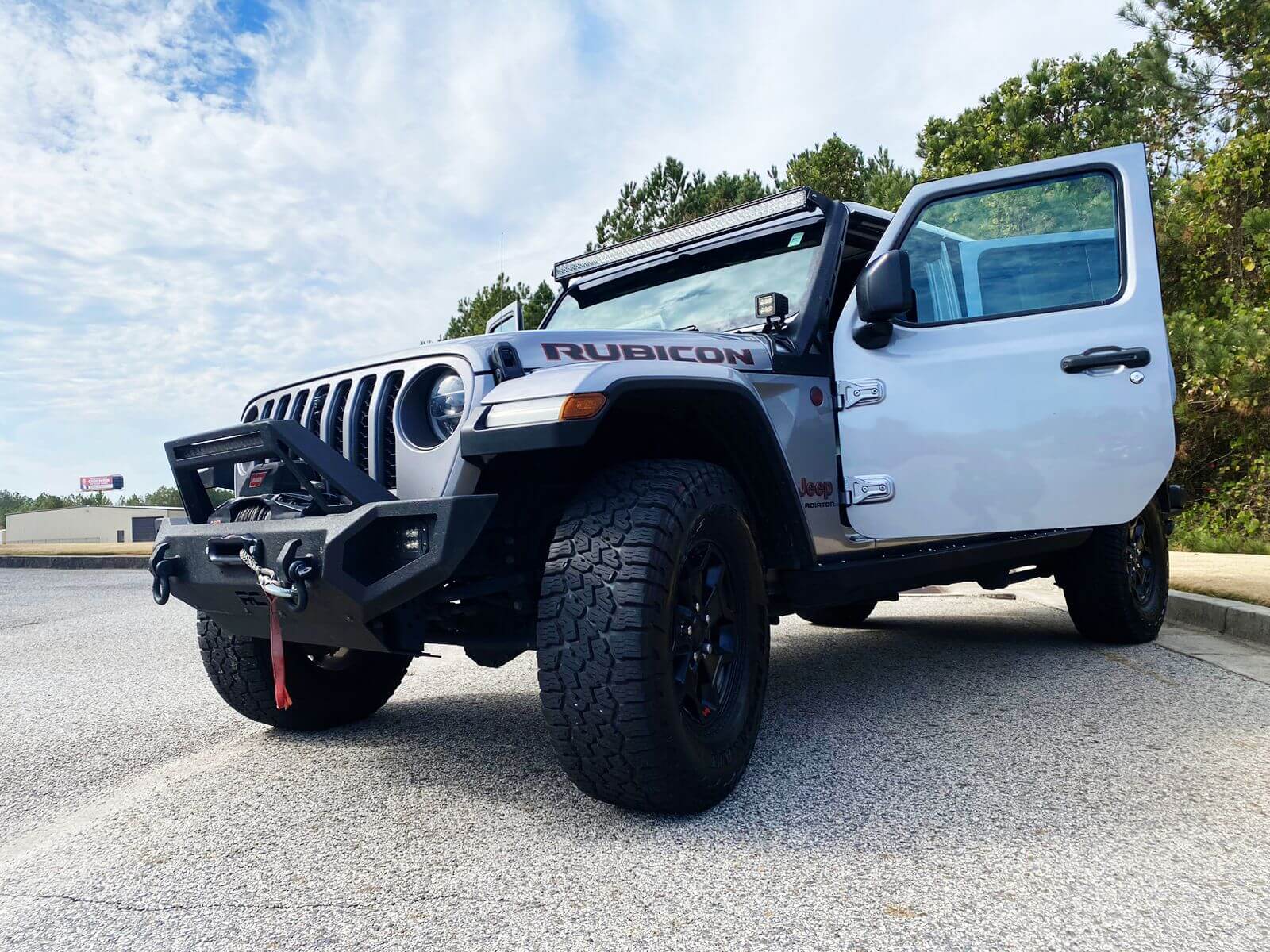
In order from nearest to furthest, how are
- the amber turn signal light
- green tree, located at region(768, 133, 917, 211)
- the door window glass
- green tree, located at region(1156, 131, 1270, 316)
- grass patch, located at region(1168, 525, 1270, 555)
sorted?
the amber turn signal light → the door window glass → grass patch, located at region(1168, 525, 1270, 555) → green tree, located at region(1156, 131, 1270, 316) → green tree, located at region(768, 133, 917, 211)

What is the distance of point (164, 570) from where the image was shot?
289 cm

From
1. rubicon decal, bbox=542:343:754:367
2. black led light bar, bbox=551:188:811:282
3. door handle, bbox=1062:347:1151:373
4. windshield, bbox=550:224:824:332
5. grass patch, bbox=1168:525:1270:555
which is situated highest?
black led light bar, bbox=551:188:811:282

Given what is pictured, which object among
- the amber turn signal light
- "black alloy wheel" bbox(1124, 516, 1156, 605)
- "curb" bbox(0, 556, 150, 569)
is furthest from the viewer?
"curb" bbox(0, 556, 150, 569)

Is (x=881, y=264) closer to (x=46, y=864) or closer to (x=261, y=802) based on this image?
(x=261, y=802)

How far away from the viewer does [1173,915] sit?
1981mm

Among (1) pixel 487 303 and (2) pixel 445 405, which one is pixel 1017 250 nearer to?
(2) pixel 445 405

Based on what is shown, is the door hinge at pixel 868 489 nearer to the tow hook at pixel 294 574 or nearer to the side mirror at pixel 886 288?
the side mirror at pixel 886 288

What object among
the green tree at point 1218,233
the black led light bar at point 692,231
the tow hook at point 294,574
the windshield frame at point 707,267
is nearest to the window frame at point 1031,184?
the windshield frame at point 707,267

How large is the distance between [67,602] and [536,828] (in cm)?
838

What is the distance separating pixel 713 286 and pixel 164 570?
2379 millimetres

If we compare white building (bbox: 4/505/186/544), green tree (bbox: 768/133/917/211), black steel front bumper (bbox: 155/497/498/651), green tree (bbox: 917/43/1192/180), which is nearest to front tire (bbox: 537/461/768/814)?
black steel front bumper (bbox: 155/497/498/651)

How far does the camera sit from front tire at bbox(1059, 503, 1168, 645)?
502cm

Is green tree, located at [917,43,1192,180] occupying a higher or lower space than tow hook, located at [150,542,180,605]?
higher

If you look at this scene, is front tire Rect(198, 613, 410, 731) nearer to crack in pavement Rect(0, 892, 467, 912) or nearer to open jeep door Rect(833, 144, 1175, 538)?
crack in pavement Rect(0, 892, 467, 912)
